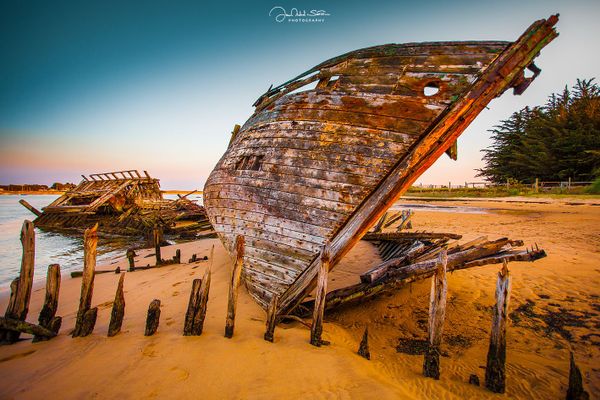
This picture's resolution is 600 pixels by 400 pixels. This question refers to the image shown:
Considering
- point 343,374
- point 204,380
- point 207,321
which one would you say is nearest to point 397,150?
point 343,374

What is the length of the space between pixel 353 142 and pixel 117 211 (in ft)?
65.2

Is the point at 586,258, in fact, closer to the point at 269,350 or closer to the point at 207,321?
the point at 269,350

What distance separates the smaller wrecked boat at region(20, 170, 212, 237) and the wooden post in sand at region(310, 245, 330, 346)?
1422 centimetres

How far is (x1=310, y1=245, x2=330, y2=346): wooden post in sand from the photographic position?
3.51m

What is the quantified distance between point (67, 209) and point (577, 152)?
151ft

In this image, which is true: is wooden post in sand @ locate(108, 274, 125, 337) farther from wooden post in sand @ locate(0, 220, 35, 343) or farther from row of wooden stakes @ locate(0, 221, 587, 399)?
wooden post in sand @ locate(0, 220, 35, 343)

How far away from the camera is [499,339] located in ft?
9.64

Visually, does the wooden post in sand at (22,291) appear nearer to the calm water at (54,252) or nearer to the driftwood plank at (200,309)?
the driftwood plank at (200,309)

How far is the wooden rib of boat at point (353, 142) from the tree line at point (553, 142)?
107 ft

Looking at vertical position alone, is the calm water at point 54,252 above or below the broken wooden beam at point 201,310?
below

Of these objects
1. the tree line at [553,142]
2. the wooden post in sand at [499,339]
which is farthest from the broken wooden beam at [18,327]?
the tree line at [553,142]

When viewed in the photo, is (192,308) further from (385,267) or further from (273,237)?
(385,267)

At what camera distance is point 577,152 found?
96.3 ft

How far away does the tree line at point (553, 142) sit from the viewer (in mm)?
28922
